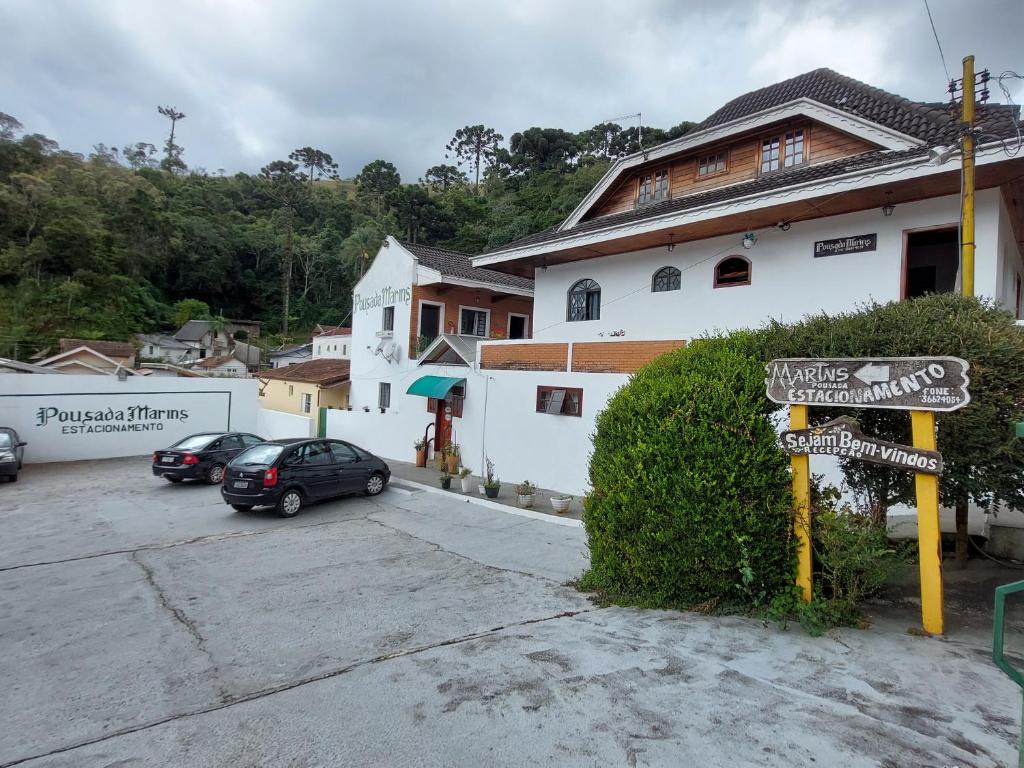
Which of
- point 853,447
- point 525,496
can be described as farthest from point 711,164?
point 853,447

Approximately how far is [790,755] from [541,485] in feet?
33.2

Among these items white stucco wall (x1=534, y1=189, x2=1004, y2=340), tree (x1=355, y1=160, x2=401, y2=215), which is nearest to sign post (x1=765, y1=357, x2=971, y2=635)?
white stucco wall (x1=534, y1=189, x2=1004, y2=340)

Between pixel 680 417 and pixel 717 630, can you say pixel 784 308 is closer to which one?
pixel 680 417

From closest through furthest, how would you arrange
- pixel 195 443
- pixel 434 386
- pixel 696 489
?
pixel 696 489 → pixel 195 443 → pixel 434 386

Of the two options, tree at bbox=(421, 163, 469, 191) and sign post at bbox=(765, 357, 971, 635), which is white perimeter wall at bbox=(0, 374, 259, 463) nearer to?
sign post at bbox=(765, 357, 971, 635)

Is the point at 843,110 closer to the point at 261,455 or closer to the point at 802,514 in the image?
the point at 802,514

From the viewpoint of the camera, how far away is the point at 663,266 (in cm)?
1241

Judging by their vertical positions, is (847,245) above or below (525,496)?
above

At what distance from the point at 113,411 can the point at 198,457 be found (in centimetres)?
726

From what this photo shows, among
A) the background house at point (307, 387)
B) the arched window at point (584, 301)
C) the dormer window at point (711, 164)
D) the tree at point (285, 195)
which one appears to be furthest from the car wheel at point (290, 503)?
the tree at point (285, 195)

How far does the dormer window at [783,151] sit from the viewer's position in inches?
441

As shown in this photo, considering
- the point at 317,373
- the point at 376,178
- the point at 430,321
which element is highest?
the point at 376,178

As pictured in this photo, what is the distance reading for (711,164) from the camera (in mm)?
12672

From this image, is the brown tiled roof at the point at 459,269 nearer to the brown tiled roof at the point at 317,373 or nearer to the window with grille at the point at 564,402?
the brown tiled roof at the point at 317,373
